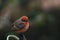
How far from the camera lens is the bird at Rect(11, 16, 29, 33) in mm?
2039

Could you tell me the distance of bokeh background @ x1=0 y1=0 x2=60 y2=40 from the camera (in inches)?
83.7

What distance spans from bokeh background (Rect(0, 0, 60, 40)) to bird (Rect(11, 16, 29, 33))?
4 cm

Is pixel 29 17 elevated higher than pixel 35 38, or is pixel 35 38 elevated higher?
pixel 29 17

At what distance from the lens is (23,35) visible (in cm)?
209

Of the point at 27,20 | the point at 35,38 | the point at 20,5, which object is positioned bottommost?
the point at 35,38

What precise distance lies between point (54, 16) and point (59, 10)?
0.07 m

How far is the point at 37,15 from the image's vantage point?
2.13 meters

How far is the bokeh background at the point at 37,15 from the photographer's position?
2.12 meters

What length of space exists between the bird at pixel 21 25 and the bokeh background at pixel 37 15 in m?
0.04

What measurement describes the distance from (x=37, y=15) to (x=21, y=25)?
168 millimetres

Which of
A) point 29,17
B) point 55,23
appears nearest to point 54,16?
point 55,23

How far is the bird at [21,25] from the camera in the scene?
204 cm

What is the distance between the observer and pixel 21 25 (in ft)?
6.75

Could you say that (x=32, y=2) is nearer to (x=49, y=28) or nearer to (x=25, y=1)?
(x=25, y=1)
